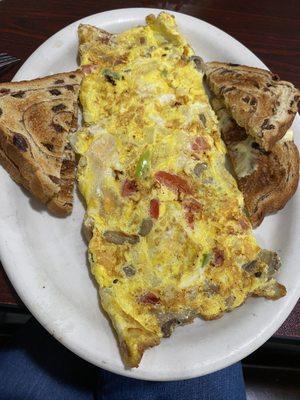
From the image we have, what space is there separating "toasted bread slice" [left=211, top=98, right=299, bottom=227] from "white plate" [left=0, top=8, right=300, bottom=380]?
11cm

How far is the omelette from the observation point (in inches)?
65.9

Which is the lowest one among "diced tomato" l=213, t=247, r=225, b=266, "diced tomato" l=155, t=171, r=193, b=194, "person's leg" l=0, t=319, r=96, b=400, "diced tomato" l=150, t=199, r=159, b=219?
"person's leg" l=0, t=319, r=96, b=400

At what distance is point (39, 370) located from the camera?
192 cm

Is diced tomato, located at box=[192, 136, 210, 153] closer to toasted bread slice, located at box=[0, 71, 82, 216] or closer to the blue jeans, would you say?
toasted bread slice, located at box=[0, 71, 82, 216]

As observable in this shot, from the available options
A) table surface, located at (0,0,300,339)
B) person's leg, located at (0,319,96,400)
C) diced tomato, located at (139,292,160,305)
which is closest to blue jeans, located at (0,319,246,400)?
person's leg, located at (0,319,96,400)

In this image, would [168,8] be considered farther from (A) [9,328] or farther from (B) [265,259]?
(A) [9,328]

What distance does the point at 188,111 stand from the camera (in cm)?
195

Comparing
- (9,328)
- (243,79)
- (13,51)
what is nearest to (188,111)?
(243,79)

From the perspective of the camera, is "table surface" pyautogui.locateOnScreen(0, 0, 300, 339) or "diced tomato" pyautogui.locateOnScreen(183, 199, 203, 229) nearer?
"diced tomato" pyautogui.locateOnScreen(183, 199, 203, 229)

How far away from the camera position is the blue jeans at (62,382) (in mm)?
1893

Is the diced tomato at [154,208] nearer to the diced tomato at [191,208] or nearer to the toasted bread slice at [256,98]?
the diced tomato at [191,208]

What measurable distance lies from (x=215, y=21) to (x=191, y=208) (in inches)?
54.2

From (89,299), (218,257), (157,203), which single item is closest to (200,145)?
(157,203)

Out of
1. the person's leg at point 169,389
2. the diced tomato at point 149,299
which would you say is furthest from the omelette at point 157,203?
the person's leg at point 169,389
